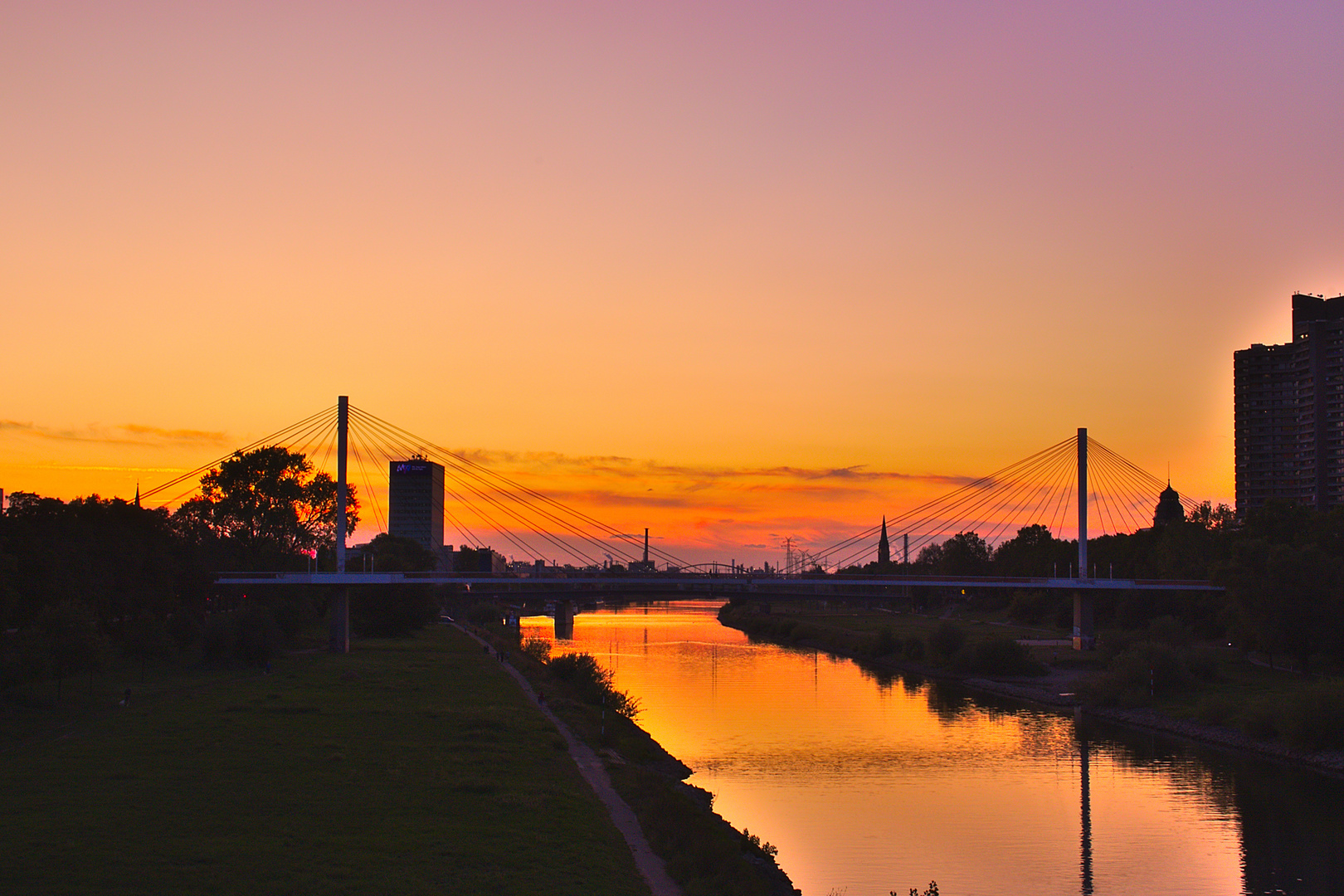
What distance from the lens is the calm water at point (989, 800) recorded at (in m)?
27.7

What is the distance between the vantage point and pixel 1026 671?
233ft

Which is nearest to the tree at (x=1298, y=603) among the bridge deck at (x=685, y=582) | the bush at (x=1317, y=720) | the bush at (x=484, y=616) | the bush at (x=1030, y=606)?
the bridge deck at (x=685, y=582)

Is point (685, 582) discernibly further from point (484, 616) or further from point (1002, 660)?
point (484, 616)

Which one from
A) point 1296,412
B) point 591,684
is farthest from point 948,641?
point 1296,412

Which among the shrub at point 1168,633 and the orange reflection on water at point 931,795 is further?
the shrub at point 1168,633

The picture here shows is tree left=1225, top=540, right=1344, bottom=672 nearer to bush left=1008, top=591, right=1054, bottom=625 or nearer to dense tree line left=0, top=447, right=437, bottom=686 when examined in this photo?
bush left=1008, top=591, right=1054, bottom=625

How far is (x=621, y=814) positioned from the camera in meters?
26.5

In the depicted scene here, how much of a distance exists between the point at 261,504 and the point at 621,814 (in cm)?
6786

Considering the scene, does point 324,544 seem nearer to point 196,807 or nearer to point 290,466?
point 290,466

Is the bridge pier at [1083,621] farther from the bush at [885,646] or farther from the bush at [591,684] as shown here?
the bush at [591,684]

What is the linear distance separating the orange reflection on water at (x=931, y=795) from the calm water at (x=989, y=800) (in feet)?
0.29

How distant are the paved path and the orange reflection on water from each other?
164 inches

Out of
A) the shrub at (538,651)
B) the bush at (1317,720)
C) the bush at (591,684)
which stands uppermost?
the bush at (1317,720)

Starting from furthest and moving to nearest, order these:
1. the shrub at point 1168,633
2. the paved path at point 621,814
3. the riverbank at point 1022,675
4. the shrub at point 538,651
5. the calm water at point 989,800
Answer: the shrub at point 538,651 → the shrub at point 1168,633 → the riverbank at point 1022,675 → the calm water at point 989,800 → the paved path at point 621,814
